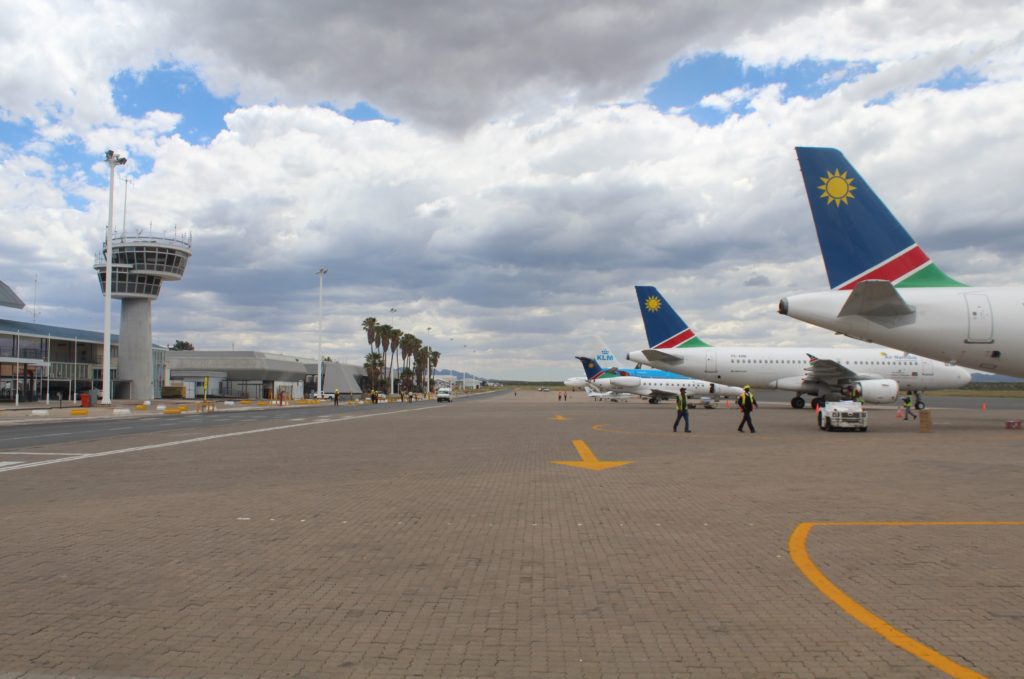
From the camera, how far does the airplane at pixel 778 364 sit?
44.8m

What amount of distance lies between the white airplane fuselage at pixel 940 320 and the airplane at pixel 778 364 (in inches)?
749

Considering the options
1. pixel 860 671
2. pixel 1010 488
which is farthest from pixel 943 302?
pixel 860 671

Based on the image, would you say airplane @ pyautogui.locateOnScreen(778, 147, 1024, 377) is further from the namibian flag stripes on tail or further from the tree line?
the tree line

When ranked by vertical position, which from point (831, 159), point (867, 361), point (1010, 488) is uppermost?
point (831, 159)

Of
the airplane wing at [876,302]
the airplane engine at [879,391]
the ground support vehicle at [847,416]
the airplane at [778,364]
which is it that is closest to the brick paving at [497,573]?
the airplane wing at [876,302]

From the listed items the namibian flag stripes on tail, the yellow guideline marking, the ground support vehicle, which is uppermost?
the namibian flag stripes on tail

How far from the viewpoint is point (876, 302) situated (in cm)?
2244

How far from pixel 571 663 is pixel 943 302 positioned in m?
23.5

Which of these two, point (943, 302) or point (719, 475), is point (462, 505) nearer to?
point (719, 475)

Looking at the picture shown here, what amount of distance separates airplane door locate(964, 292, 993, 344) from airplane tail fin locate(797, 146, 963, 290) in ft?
3.34

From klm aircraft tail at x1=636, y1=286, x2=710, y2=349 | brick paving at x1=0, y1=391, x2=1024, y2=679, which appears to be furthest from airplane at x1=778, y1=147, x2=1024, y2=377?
klm aircraft tail at x1=636, y1=286, x2=710, y2=349

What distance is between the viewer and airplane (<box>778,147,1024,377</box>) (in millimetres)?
23266

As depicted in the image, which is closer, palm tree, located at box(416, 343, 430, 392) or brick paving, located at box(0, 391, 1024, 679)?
brick paving, located at box(0, 391, 1024, 679)

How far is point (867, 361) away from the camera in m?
46.2
